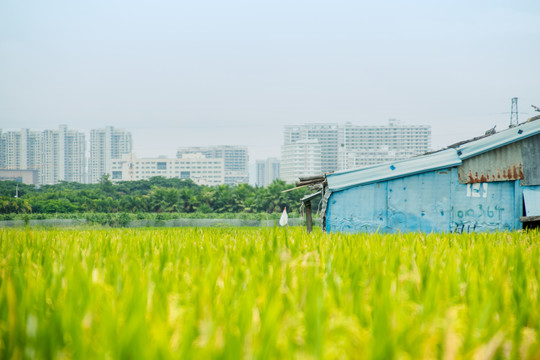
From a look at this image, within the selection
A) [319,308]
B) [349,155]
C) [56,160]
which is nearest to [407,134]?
[349,155]

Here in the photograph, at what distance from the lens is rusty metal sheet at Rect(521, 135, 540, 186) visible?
12.3 meters

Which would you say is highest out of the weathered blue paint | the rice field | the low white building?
the low white building

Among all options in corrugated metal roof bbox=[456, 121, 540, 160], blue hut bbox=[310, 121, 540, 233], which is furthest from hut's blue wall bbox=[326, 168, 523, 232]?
corrugated metal roof bbox=[456, 121, 540, 160]

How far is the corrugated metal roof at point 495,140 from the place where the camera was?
1243 cm

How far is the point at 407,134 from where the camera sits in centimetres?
19475

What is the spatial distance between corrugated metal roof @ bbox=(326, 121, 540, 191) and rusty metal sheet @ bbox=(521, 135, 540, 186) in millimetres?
248

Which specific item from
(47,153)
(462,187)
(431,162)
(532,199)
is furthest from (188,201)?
(47,153)

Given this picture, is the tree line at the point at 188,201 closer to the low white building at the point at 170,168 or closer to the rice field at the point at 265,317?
the rice field at the point at 265,317

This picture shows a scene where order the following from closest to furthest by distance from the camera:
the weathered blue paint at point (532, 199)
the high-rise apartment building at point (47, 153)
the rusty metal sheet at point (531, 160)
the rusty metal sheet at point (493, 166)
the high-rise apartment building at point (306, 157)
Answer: the weathered blue paint at point (532, 199), the rusty metal sheet at point (531, 160), the rusty metal sheet at point (493, 166), the high-rise apartment building at point (47, 153), the high-rise apartment building at point (306, 157)

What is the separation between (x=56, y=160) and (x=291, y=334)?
651 ft

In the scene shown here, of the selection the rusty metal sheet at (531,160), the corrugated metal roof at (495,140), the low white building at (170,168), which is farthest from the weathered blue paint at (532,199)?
the low white building at (170,168)

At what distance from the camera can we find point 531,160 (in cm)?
1244

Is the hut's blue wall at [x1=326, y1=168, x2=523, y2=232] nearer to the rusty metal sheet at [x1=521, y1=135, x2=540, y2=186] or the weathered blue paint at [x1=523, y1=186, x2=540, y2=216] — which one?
the weathered blue paint at [x1=523, y1=186, x2=540, y2=216]

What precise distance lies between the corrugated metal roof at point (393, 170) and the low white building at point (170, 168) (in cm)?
17145
